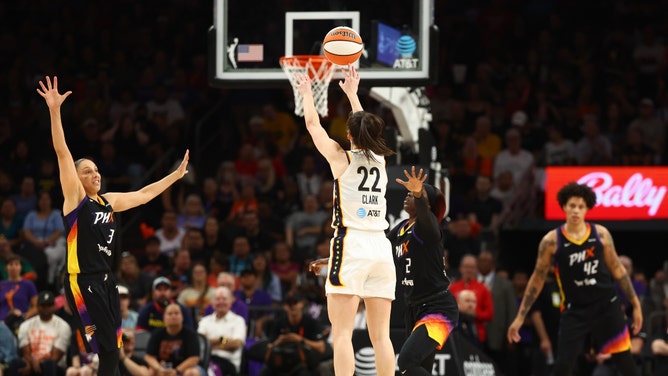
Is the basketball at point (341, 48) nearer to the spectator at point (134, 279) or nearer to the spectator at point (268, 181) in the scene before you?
the spectator at point (134, 279)

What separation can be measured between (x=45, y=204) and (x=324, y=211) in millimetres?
4043

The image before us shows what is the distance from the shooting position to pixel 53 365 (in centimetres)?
1416

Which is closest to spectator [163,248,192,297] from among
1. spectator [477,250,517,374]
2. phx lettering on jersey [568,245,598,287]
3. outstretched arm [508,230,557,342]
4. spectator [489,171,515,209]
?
spectator [477,250,517,374]

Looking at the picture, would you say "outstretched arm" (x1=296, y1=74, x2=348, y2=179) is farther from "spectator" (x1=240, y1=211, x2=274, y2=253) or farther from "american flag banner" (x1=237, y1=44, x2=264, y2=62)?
"spectator" (x1=240, y1=211, x2=274, y2=253)

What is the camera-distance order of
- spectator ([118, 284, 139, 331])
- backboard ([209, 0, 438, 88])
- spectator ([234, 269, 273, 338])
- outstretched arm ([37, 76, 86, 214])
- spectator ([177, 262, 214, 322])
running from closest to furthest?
outstretched arm ([37, 76, 86, 214]) < backboard ([209, 0, 438, 88]) < spectator ([118, 284, 139, 331]) < spectator ([177, 262, 214, 322]) < spectator ([234, 269, 273, 338])

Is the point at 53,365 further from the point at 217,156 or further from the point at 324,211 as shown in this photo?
the point at 217,156

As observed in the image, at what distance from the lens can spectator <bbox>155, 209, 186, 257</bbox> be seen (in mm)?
17344

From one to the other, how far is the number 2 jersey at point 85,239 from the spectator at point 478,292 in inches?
266

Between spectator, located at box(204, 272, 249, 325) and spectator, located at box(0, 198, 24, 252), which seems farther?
spectator, located at box(0, 198, 24, 252)

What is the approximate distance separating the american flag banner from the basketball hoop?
0.46 m

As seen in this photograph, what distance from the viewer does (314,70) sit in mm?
12148

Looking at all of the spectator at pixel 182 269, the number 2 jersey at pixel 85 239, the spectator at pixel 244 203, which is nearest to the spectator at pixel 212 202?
the spectator at pixel 244 203

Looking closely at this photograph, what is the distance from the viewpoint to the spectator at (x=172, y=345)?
45.4 feet

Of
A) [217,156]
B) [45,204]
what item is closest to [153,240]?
[45,204]
